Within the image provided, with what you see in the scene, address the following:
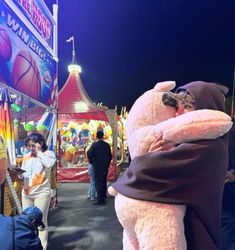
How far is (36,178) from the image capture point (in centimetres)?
374

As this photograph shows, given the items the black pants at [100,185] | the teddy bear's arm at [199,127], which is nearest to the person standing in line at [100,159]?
the black pants at [100,185]

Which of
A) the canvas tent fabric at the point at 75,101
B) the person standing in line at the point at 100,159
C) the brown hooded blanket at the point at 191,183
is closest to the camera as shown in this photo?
the brown hooded blanket at the point at 191,183

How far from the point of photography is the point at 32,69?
15.8 ft

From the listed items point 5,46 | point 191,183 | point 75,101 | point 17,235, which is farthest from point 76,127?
point 191,183

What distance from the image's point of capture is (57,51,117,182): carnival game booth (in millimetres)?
9445

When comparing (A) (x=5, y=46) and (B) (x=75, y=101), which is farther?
(B) (x=75, y=101)

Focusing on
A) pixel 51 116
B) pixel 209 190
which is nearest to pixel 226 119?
pixel 209 190

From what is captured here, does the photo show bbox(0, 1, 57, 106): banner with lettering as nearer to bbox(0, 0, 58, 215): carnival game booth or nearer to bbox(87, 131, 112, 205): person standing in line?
bbox(0, 0, 58, 215): carnival game booth

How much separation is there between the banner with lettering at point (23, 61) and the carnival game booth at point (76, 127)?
330 centimetres

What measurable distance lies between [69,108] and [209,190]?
27.2 feet

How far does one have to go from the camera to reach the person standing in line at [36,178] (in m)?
3.73

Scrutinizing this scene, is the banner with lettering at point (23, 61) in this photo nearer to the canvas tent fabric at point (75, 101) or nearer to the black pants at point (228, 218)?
Answer: the black pants at point (228, 218)

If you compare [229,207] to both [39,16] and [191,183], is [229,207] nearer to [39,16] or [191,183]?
[191,183]

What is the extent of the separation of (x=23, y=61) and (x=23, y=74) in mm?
192
